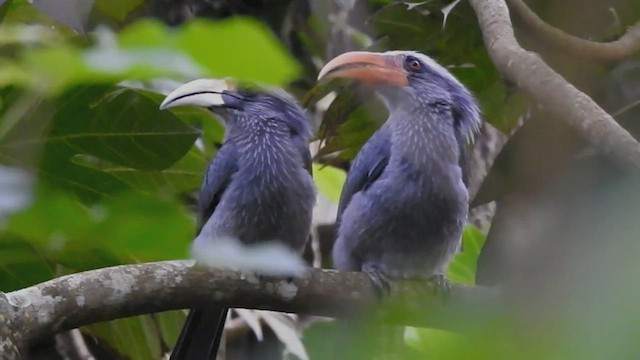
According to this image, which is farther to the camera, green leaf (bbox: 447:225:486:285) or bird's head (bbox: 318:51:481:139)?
green leaf (bbox: 447:225:486:285)

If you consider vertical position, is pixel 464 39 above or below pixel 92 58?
below

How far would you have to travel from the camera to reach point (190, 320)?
2348 millimetres

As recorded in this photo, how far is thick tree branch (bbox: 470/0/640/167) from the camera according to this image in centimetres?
157

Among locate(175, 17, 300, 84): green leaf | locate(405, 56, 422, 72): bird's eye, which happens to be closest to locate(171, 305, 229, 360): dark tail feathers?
locate(405, 56, 422, 72): bird's eye

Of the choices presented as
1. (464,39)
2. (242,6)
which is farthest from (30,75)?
(242,6)

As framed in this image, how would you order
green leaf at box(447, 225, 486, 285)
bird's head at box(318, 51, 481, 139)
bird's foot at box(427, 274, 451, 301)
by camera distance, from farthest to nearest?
1. green leaf at box(447, 225, 486, 285)
2. bird's head at box(318, 51, 481, 139)
3. bird's foot at box(427, 274, 451, 301)

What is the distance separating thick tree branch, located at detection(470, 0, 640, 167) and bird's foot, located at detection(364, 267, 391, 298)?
494 mm

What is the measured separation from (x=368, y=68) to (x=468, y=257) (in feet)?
2.90

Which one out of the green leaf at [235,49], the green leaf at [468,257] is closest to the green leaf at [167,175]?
the green leaf at [468,257]

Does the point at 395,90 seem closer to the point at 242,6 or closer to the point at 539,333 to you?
the point at 242,6

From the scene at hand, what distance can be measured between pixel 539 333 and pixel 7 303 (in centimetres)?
130

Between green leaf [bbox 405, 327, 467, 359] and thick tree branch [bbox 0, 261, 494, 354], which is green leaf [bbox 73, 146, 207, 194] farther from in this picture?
Answer: green leaf [bbox 405, 327, 467, 359]

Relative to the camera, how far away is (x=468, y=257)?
310cm

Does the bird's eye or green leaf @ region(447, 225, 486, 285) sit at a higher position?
the bird's eye
